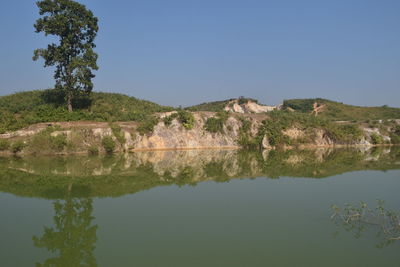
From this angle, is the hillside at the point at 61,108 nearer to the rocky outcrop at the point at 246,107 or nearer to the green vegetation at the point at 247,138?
the green vegetation at the point at 247,138

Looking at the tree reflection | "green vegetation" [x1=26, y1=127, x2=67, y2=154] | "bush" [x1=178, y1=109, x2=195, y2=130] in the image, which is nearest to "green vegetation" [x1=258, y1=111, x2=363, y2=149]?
"bush" [x1=178, y1=109, x2=195, y2=130]

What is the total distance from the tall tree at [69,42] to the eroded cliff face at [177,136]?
4.01 m

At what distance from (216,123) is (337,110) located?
119 ft

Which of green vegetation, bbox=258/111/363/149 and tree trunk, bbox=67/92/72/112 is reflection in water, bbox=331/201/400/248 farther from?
tree trunk, bbox=67/92/72/112

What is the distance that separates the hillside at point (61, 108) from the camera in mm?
28497

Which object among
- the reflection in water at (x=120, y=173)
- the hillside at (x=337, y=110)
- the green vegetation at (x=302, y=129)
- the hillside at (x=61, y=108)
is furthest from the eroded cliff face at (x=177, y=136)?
the hillside at (x=337, y=110)

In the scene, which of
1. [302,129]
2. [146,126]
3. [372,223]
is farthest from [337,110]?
[372,223]

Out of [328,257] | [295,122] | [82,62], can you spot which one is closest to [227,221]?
[328,257]

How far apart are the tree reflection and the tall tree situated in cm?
2107

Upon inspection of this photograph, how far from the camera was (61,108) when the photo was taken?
100 feet

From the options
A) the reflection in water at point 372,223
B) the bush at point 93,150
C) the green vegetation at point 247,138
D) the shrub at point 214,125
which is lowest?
the reflection in water at point 372,223

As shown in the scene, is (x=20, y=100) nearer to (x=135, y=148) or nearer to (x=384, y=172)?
(x=135, y=148)

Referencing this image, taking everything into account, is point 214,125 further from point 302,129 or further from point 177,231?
point 177,231

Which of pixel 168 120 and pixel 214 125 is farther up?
pixel 168 120
